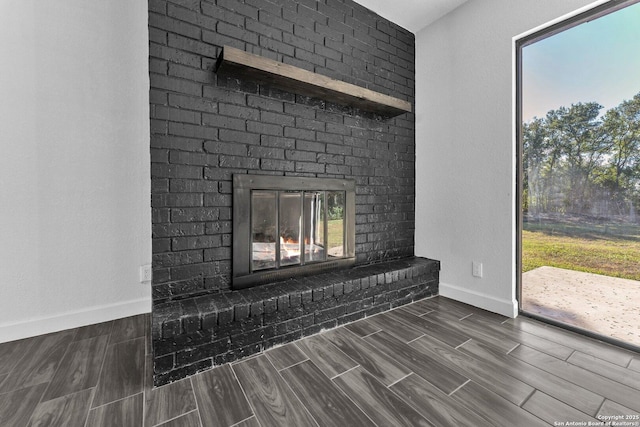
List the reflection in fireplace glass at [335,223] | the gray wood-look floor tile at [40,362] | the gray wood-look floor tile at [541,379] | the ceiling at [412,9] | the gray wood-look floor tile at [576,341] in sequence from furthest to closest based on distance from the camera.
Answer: the ceiling at [412,9] → the reflection in fireplace glass at [335,223] → the gray wood-look floor tile at [576,341] → the gray wood-look floor tile at [40,362] → the gray wood-look floor tile at [541,379]

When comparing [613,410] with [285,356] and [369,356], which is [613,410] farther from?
[285,356]

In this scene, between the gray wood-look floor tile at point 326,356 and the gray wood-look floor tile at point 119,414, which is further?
the gray wood-look floor tile at point 326,356

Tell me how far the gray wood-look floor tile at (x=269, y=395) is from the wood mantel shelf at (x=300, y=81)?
1.69 metres

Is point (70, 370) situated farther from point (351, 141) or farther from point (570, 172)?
point (570, 172)

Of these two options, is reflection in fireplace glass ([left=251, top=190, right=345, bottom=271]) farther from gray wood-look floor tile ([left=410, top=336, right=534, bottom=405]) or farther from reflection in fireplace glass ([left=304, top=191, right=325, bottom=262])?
gray wood-look floor tile ([left=410, top=336, right=534, bottom=405])

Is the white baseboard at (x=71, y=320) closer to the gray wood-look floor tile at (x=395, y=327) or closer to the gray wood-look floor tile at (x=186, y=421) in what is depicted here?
the gray wood-look floor tile at (x=186, y=421)

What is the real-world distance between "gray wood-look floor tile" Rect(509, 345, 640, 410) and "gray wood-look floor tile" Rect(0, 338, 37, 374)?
8.96 feet

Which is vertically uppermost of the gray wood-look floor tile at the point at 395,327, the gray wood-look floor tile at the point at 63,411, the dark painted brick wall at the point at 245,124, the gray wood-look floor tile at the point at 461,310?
the dark painted brick wall at the point at 245,124

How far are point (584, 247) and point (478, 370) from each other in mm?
1211

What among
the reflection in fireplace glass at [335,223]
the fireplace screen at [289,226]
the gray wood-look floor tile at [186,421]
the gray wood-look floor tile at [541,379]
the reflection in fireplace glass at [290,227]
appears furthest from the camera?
the reflection in fireplace glass at [335,223]

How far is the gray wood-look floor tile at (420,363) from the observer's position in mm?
1359

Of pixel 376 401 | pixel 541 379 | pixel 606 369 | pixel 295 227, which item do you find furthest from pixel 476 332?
pixel 295 227

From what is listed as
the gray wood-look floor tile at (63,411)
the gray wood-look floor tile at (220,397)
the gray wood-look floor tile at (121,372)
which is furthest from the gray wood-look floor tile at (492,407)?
the gray wood-look floor tile at (63,411)

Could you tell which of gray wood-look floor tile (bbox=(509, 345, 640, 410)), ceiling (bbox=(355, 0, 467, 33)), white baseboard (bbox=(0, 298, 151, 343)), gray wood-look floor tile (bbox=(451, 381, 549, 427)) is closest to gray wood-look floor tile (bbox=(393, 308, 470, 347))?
gray wood-look floor tile (bbox=(509, 345, 640, 410))
